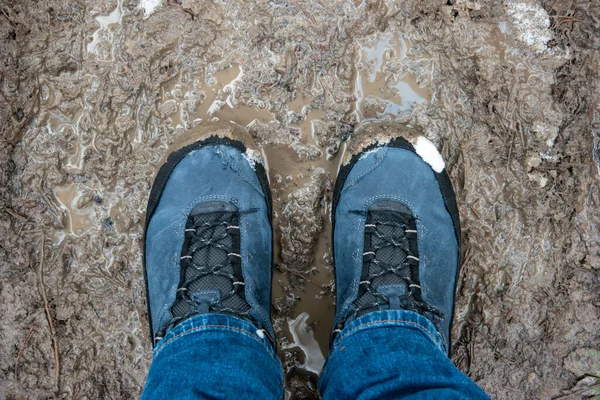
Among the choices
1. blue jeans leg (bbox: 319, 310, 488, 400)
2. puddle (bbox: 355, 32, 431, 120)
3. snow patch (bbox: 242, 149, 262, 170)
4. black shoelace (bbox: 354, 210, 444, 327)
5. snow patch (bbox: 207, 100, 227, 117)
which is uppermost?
puddle (bbox: 355, 32, 431, 120)

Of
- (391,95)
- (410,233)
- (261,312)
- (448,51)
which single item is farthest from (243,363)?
(448,51)

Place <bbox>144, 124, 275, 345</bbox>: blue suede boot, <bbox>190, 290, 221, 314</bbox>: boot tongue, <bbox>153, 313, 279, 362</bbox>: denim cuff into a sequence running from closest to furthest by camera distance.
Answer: <bbox>153, 313, 279, 362</bbox>: denim cuff, <bbox>190, 290, 221, 314</bbox>: boot tongue, <bbox>144, 124, 275, 345</bbox>: blue suede boot

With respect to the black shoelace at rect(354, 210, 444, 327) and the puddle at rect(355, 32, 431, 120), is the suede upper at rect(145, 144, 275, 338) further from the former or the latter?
the puddle at rect(355, 32, 431, 120)

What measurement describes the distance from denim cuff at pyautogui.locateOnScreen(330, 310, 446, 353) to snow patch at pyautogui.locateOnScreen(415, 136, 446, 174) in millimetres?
618

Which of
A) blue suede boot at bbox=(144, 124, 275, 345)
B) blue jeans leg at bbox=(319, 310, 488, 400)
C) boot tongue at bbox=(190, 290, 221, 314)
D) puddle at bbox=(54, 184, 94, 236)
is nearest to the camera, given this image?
blue jeans leg at bbox=(319, 310, 488, 400)

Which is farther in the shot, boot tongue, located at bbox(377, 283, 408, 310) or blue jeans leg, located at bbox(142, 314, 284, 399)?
boot tongue, located at bbox(377, 283, 408, 310)

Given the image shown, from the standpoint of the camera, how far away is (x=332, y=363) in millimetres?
1466

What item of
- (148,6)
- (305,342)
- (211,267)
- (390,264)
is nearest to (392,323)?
(390,264)

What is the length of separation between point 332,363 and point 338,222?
0.58 metres

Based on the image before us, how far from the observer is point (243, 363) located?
1360 mm

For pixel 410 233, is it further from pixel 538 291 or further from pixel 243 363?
pixel 243 363

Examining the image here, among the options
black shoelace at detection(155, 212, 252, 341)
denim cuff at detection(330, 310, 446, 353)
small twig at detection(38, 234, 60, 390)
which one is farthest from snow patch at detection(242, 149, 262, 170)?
small twig at detection(38, 234, 60, 390)

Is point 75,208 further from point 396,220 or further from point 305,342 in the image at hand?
point 396,220

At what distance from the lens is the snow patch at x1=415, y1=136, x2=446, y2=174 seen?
178 centimetres
